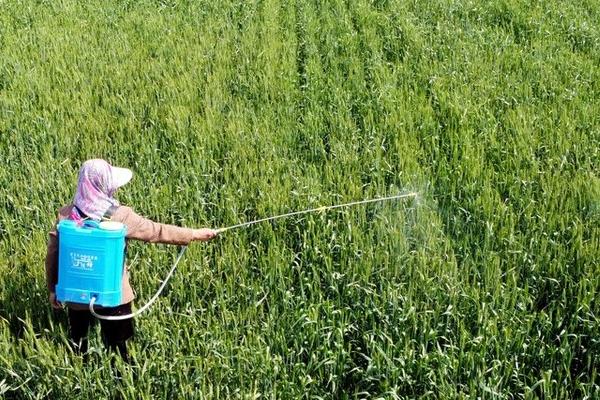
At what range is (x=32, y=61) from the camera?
20.9ft

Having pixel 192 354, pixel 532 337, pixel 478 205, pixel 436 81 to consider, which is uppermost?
pixel 436 81

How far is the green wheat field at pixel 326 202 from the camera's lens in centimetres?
284

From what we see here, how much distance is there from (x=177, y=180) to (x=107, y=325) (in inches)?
59.8

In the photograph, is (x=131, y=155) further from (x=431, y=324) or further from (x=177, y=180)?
(x=431, y=324)

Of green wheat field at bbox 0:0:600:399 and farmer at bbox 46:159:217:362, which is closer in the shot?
farmer at bbox 46:159:217:362

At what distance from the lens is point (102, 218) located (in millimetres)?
2705

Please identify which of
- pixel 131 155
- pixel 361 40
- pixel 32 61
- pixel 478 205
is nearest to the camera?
pixel 478 205

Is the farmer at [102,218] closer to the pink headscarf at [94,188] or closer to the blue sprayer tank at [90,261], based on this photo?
the pink headscarf at [94,188]

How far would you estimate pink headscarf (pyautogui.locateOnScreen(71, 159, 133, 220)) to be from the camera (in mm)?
2668

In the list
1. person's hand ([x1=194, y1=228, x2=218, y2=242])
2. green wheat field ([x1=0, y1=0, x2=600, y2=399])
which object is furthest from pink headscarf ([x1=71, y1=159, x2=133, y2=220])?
green wheat field ([x1=0, y1=0, x2=600, y2=399])

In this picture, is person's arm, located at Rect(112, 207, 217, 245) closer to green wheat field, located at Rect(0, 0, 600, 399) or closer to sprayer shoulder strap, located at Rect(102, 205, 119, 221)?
sprayer shoulder strap, located at Rect(102, 205, 119, 221)

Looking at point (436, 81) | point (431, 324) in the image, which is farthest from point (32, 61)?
point (431, 324)

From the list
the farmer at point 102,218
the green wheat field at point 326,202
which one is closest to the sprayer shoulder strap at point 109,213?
the farmer at point 102,218

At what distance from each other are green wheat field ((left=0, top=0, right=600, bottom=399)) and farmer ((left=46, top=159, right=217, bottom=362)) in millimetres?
87
